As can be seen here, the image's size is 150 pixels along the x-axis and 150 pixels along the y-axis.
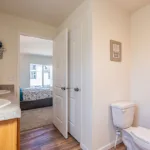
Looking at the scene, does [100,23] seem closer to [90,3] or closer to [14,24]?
[90,3]

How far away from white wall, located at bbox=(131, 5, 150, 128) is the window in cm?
530

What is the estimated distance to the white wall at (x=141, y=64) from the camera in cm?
192

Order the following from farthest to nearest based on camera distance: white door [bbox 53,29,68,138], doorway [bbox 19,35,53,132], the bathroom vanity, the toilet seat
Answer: doorway [bbox 19,35,53,132]
white door [bbox 53,29,68,138]
the toilet seat
the bathroom vanity

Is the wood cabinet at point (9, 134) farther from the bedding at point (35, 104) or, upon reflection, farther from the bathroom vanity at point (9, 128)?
the bedding at point (35, 104)

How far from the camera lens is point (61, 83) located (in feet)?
7.63

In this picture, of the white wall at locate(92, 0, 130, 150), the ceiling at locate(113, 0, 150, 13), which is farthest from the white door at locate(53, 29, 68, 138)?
the ceiling at locate(113, 0, 150, 13)

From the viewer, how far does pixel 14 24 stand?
2334mm

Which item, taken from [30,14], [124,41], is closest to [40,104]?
[30,14]

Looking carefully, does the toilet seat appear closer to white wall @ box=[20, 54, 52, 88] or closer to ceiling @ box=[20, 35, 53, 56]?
ceiling @ box=[20, 35, 53, 56]

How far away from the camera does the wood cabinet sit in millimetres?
932

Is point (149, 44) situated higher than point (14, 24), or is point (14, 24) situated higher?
point (14, 24)

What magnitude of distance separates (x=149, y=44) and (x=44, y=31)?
2102mm

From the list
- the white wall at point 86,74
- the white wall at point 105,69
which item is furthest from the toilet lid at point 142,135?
the white wall at point 86,74

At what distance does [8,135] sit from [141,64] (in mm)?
2083
